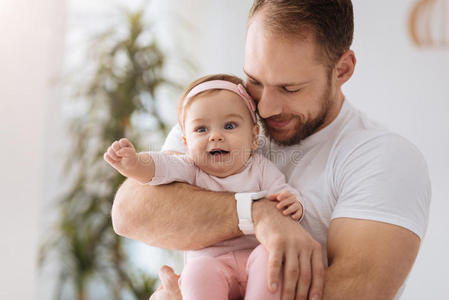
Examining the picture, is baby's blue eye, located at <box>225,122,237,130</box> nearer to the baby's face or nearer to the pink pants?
the baby's face

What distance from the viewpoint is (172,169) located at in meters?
1.26

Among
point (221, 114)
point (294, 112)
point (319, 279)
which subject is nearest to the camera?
point (319, 279)

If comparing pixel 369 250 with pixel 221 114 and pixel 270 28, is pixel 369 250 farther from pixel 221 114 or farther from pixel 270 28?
pixel 270 28

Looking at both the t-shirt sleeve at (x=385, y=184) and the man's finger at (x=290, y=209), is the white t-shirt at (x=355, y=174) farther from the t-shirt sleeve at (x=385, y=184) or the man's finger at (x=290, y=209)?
the man's finger at (x=290, y=209)

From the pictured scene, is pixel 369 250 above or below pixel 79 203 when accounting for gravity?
above

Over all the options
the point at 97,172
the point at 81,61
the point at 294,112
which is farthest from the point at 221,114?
the point at 81,61

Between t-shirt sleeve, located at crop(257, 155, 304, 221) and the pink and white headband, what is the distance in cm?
14

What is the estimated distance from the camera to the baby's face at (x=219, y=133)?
1255 mm

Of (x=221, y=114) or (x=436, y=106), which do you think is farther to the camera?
(x=436, y=106)

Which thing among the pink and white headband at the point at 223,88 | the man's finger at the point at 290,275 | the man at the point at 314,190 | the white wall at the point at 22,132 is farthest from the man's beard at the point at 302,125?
the white wall at the point at 22,132

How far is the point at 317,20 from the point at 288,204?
572mm

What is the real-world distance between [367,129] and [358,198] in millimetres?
276

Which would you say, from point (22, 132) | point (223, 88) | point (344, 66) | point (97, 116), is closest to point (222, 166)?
point (223, 88)

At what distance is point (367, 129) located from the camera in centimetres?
136
